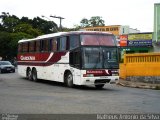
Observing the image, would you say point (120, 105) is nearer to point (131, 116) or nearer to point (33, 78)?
point (131, 116)

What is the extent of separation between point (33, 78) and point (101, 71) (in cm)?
839

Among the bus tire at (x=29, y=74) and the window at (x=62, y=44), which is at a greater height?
the window at (x=62, y=44)

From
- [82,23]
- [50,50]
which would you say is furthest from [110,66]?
[82,23]

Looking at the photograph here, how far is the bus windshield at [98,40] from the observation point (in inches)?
826

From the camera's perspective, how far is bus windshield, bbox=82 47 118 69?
20641 mm

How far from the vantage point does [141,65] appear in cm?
2712

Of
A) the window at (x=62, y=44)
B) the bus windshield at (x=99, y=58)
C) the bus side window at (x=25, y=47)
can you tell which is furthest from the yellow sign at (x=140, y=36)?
the bus windshield at (x=99, y=58)

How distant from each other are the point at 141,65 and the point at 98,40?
6807mm

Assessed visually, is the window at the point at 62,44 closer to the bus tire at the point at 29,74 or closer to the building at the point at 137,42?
the bus tire at the point at 29,74

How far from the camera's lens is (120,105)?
13.6 meters

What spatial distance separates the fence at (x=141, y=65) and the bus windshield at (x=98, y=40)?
5509mm

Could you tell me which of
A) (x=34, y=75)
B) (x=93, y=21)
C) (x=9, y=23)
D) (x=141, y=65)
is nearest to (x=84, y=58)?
(x=141, y=65)

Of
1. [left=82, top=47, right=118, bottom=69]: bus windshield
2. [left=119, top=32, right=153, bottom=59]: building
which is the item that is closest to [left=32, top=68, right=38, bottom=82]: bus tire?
[left=82, top=47, right=118, bottom=69]: bus windshield

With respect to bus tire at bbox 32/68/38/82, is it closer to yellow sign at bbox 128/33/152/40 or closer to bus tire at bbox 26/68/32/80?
bus tire at bbox 26/68/32/80
